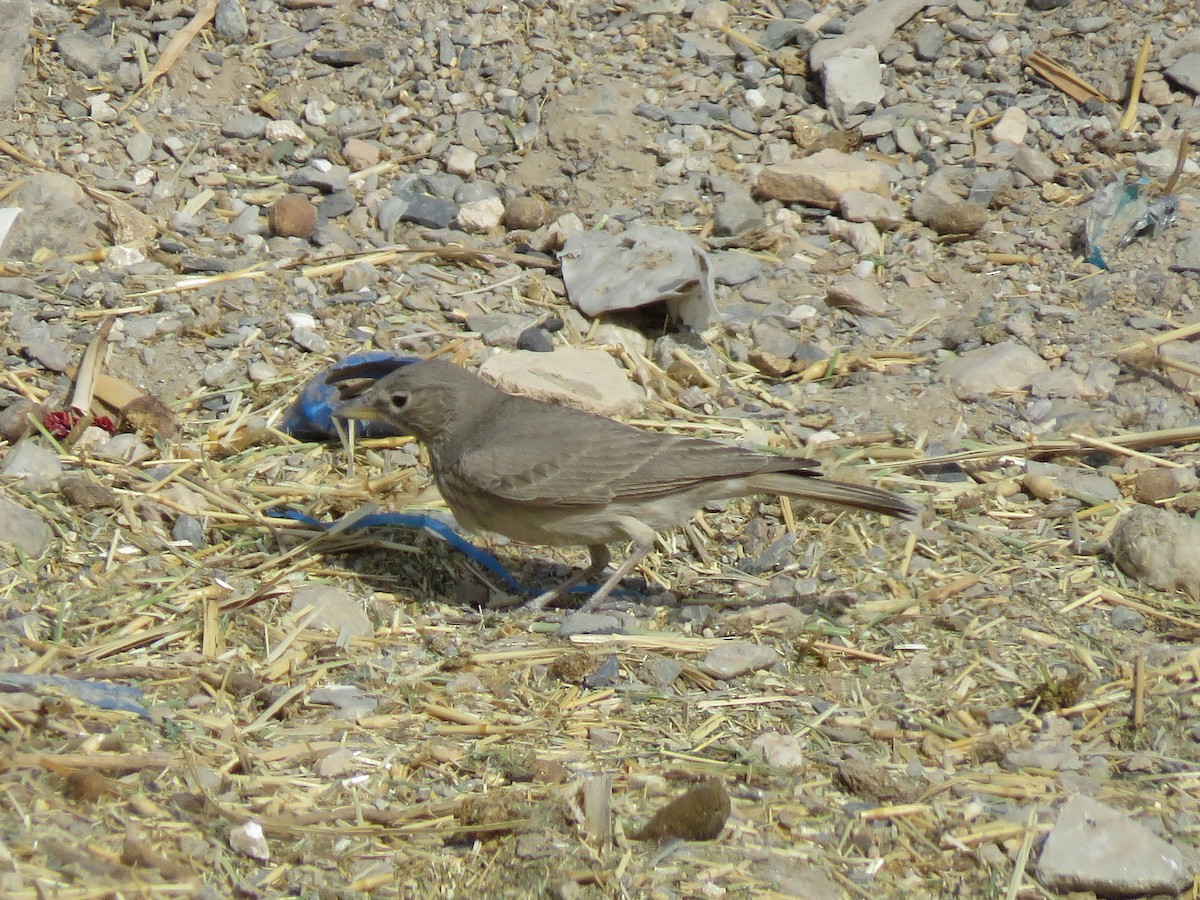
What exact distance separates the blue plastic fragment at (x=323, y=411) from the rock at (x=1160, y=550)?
3.54 metres

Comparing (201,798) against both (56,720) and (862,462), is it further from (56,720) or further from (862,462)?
(862,462)

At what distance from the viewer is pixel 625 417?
303 inches

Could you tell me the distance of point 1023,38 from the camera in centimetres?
996

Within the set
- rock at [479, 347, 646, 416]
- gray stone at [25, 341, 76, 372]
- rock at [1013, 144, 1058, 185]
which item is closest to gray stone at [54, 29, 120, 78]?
gray stone at [25, 341, 76, 372]

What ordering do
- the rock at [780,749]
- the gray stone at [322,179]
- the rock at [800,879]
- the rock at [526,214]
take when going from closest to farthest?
the rock at [800,879], the rock at [780,749], the rock at [526,214], the gray stone at [322,179]

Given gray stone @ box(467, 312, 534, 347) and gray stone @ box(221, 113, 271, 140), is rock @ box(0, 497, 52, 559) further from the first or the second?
gray stone @ box(221, 113, 271, 140)

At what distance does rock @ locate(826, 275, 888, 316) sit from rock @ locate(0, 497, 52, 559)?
447 cm

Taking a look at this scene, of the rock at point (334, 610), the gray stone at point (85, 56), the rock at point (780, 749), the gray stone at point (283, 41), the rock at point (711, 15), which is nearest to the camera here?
the rock at point (780, 749)

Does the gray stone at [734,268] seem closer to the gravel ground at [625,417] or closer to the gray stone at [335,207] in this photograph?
the gravel ground at [625,417]

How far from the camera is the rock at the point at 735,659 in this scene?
5.85 meters

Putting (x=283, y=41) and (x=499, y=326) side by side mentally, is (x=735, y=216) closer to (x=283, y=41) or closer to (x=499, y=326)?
(x=499, y=326)

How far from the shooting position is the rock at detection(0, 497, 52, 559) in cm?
624

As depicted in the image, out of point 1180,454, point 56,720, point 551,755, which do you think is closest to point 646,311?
point 1180,454

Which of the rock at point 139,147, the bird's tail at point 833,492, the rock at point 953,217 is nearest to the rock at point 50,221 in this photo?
the rock at point 139,147
